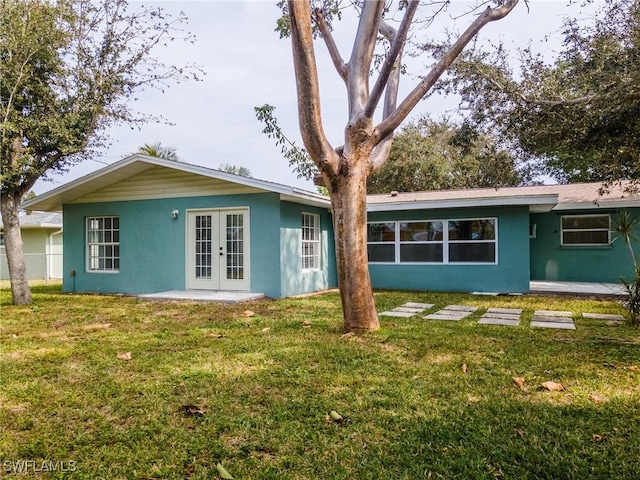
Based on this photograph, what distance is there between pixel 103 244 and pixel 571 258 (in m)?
13.8

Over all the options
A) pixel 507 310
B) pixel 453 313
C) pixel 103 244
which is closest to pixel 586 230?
pixel 507 310

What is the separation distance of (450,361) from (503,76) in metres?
6.38

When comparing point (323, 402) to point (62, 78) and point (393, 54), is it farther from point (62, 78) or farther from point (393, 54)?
point (62, 78)

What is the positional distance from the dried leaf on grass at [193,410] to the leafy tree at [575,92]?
689 cm

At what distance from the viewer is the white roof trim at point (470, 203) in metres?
9.52

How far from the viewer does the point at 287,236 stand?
9.71 meters

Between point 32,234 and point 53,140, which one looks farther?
point 32,234

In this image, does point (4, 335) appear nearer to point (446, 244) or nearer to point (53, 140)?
point (53, 140)

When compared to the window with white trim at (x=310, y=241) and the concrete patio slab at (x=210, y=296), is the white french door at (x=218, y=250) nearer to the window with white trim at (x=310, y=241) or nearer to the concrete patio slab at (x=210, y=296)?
the concrete patio slab at (x=210, y=296)

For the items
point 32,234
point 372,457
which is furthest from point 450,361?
point 32,234

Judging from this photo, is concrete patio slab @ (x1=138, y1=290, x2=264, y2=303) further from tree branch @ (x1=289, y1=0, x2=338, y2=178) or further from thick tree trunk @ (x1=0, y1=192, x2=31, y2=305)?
tree branch @ (x1=289, y1=0, x2=338, y2=178)

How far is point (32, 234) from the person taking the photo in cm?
1875

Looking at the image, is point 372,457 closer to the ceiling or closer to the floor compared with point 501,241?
closer to the floor

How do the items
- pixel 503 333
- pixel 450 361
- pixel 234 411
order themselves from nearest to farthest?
1. pixel 234 411
2. pixel 450 361
3. pixel 503 333
